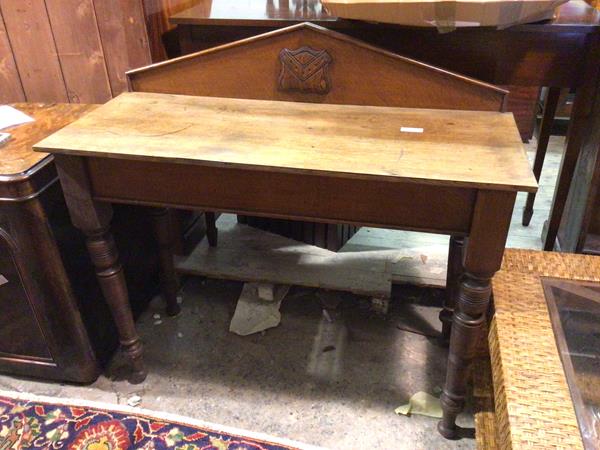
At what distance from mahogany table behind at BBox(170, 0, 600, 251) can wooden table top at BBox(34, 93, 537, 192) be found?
0.21 meters

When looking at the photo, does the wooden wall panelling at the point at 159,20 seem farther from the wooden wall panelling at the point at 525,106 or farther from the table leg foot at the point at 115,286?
the wooden wall panelling at the point at 525,106

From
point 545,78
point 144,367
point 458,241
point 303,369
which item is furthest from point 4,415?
point 545,78

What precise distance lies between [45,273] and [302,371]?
741 millimetres

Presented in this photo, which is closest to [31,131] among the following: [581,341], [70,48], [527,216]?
[70,48]

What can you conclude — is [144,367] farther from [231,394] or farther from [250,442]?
[250,442]

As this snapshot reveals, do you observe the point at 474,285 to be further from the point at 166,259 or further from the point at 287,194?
the point at 166,259

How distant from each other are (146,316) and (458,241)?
3.41 feet

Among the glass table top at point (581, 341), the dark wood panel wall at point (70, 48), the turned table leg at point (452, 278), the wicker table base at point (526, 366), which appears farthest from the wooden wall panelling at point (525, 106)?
the dark wood panel wall at point (70, 48)

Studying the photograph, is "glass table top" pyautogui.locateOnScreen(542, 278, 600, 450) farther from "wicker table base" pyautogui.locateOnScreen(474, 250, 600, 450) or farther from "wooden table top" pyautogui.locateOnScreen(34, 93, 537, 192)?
"wooden table top" pyautogui.locateOnScreen(34, 93, 537, 192)

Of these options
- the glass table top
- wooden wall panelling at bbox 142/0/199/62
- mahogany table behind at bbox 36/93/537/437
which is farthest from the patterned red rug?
wooden wall panelling at bbox 142/0/199/62

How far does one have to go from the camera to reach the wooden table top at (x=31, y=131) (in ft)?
3.83

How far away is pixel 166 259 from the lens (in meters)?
1.62

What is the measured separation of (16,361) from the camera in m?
1.41

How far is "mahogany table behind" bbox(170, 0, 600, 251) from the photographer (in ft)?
4.09
